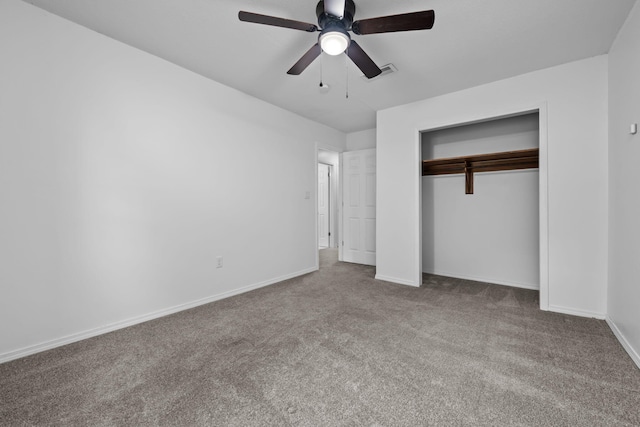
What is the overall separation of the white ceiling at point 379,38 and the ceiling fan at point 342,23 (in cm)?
24

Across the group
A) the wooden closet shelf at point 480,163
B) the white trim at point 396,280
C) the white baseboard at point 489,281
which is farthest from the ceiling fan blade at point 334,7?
the white baseboard at point 489,281

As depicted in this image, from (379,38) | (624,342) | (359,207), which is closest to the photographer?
(624,342)

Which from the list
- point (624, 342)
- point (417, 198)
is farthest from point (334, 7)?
point (624, 342)

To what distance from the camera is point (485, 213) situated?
12.3 feet

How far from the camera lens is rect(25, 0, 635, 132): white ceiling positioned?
1.93 metres

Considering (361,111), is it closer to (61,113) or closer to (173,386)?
(61,113)

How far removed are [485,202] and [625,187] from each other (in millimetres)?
1670

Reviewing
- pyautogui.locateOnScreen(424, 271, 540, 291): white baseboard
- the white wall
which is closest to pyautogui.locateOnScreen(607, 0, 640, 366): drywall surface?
pyautogui.locateOnScreen(424, 271, 540, 291): white baseboard

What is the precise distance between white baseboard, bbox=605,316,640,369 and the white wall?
346 cm

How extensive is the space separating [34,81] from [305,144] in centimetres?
301

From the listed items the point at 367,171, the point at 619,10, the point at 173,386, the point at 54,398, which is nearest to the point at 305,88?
the point at 367,171

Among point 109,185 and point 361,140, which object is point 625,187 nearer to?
point 361,140

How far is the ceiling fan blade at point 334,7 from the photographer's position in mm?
1603

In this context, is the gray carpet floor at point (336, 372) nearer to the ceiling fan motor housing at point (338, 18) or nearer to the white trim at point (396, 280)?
the white trim at point (396, 280)
